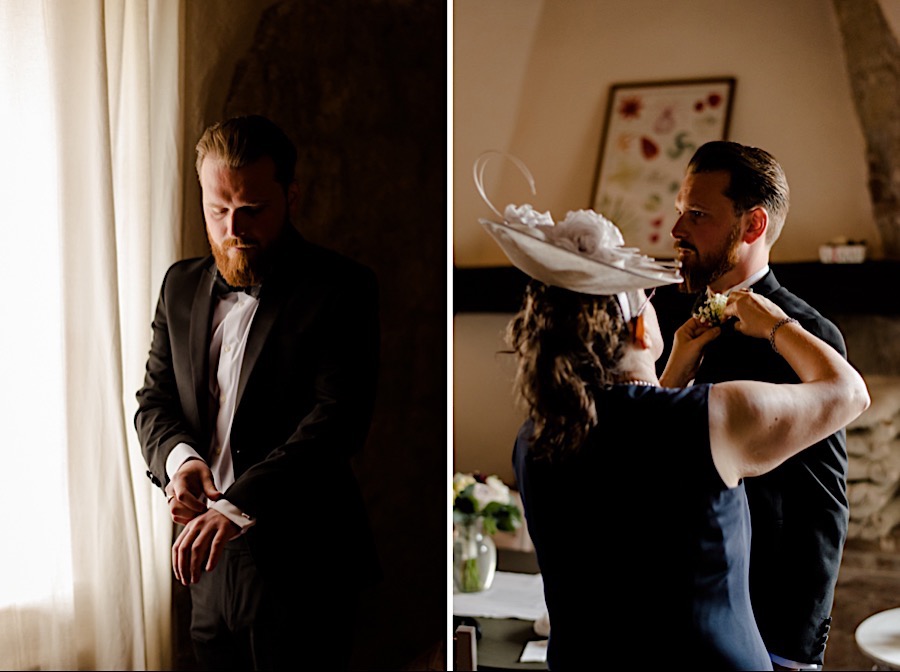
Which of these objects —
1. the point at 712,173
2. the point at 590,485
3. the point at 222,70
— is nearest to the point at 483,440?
the point at 590,485

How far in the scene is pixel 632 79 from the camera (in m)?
1.49

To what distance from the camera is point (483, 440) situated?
5.10 ft

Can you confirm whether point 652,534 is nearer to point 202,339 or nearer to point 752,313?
point 752,313

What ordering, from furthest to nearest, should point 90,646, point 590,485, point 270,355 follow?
1. point 90,646
2. point 270,355
3. point 590,485

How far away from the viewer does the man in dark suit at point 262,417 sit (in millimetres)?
1548

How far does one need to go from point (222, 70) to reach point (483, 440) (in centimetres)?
80

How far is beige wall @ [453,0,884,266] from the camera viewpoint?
138 centimetres

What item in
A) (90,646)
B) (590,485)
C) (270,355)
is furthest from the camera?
(90,646)

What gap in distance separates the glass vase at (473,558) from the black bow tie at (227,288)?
21.7 inches

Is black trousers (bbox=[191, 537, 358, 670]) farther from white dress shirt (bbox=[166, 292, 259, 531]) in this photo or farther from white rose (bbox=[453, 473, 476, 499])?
white rose (bbox=[453, 473, 476, 499])

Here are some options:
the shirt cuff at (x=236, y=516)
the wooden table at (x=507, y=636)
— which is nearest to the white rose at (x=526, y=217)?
the wooden table at (x=507, y=636)

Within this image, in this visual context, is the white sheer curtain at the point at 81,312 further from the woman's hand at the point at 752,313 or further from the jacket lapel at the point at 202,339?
the woman's hand at the point at 752,313

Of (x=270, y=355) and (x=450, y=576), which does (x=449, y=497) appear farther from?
(x=270, y=355)

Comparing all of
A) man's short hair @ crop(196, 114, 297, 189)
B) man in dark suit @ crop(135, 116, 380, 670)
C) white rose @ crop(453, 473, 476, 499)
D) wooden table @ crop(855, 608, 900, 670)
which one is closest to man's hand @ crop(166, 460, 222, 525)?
man in dark suit @ crop(135, 116, 380, 670)
